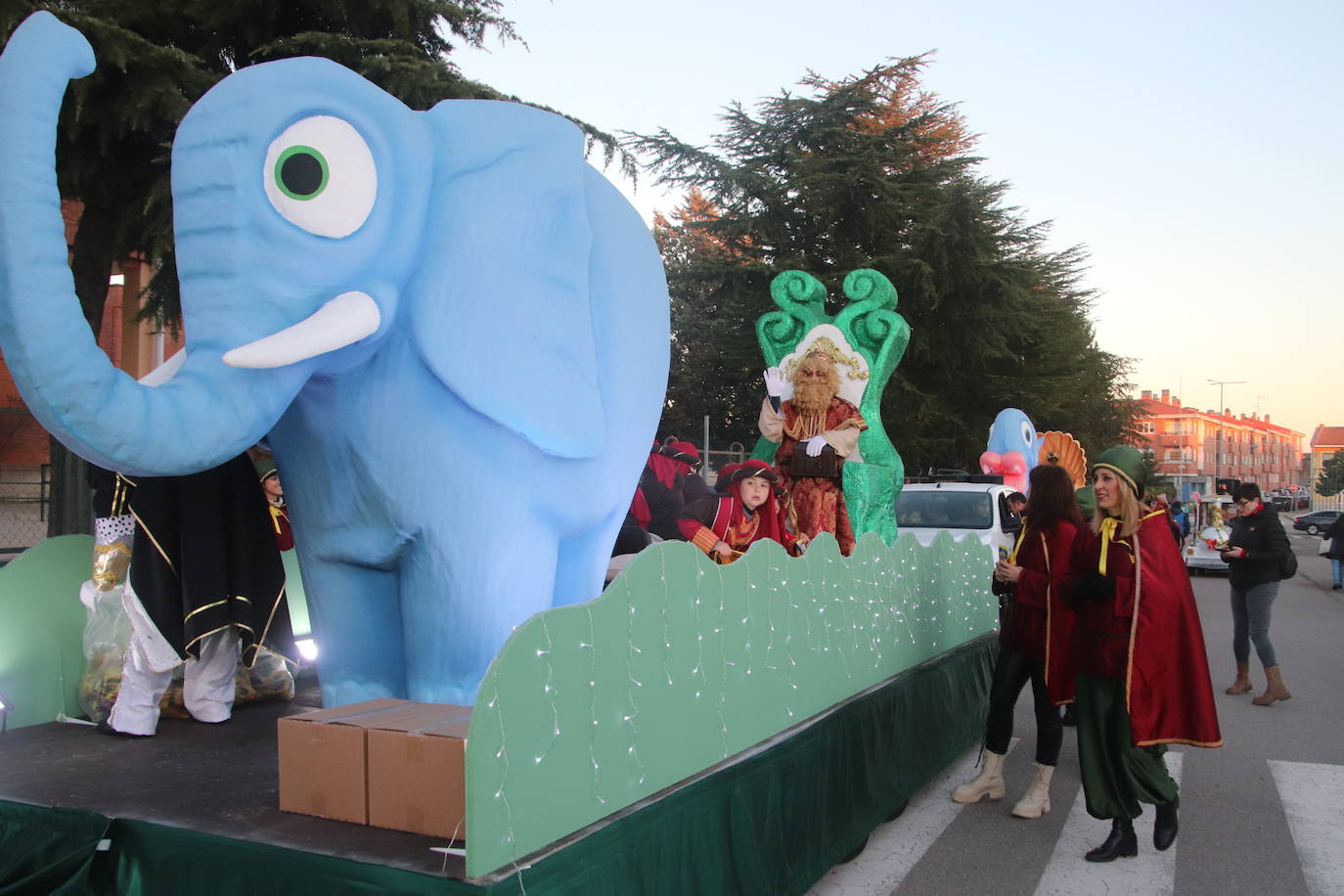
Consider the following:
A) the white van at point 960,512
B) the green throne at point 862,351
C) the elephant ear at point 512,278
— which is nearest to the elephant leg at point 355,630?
the elephant ear at point 512,278

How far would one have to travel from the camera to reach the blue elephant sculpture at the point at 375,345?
2217 mm

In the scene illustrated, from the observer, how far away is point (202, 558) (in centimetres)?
351

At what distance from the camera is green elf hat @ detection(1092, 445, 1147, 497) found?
13.5ft

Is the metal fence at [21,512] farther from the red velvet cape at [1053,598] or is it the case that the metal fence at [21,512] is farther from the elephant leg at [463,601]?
the red velvet cape at [1053,598]

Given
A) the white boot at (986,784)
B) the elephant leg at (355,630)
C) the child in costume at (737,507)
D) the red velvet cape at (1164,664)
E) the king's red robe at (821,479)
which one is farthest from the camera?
the king's red robe at (821,479)

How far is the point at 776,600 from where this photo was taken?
3.43 meters

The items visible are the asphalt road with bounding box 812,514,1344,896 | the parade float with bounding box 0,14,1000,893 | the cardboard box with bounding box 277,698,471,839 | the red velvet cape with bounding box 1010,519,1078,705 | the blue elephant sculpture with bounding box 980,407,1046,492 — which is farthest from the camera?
the blue elephant sculpture with bounding box 980,407,1046,492

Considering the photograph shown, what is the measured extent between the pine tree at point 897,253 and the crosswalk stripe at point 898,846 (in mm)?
15565

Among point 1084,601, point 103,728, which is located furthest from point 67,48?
point 1084,601

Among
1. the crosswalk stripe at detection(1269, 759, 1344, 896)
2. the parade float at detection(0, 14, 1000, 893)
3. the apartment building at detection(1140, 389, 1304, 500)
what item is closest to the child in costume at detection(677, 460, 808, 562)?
the parade float at detection(0, 14, 1000, 893)

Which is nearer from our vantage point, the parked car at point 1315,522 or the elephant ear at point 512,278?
the elephant ear at point 512,278

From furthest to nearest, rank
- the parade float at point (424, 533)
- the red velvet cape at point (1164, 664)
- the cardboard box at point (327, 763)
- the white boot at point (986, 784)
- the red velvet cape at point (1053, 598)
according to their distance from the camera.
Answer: the white boot at point (986, 784), the red velvet cape at point (1053, 598), the red velvet cape at point (1164, 664), the cardboard box at point (327, 763), the parade float at point (424, 533)

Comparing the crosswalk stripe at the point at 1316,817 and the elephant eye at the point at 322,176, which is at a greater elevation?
the elephant eye at the point at 322,176

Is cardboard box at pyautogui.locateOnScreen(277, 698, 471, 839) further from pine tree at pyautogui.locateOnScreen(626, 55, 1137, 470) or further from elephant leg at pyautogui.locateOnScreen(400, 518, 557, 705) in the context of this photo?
pine tree at pyautogui.locateOnScreen(626, 55, 1137, 470)
